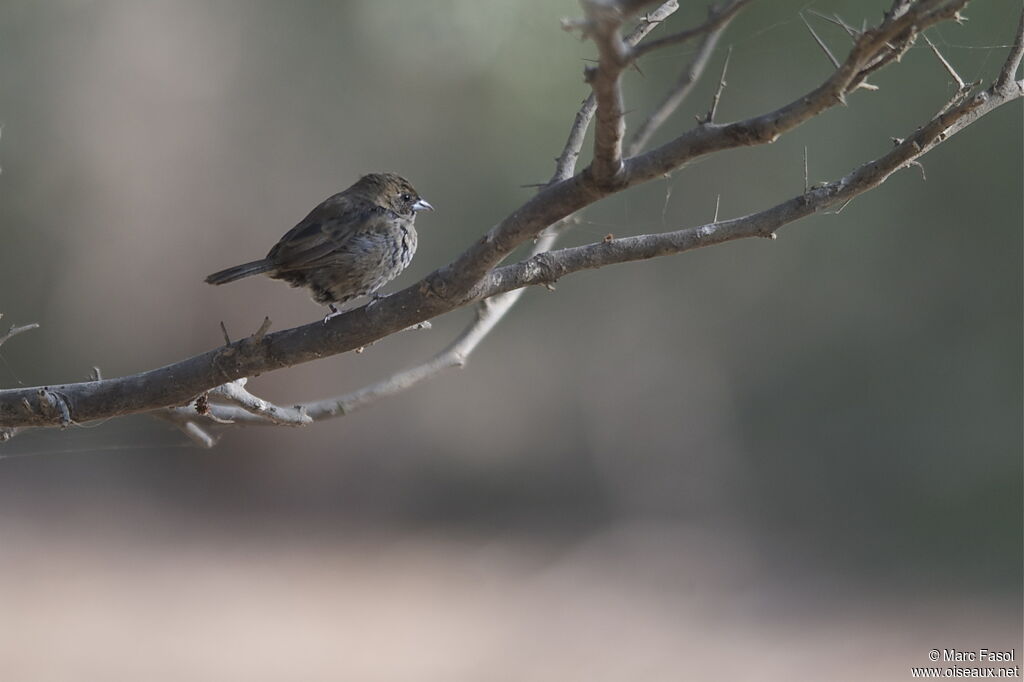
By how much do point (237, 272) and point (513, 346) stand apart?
8.26 m

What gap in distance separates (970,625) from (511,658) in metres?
3.83

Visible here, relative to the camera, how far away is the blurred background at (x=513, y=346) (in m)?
9.82

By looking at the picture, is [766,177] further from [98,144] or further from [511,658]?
[98,144]

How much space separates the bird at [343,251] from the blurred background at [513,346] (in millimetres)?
5158

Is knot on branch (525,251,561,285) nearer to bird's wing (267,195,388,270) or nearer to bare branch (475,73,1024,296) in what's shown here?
bare branch (475,73,1024,296)

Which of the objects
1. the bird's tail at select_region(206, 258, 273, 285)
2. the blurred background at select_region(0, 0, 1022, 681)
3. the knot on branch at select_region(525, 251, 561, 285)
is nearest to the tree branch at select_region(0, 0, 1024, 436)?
the knot on branch at select_region(525, 251, 561, 285)

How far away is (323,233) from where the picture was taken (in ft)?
13.9

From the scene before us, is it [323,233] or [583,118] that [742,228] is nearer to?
[583,118]

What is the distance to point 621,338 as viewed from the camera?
39.5ft

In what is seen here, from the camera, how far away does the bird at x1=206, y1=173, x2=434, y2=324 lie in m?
4.21

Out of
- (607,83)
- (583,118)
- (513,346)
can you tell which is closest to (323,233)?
(583,118)

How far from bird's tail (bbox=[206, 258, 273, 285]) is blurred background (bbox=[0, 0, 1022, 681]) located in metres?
5.32

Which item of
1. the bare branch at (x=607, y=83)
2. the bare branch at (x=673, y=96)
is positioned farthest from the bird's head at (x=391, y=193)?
the bare branch at (x=607, y=83)

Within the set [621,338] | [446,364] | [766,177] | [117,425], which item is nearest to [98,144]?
[117,425]
